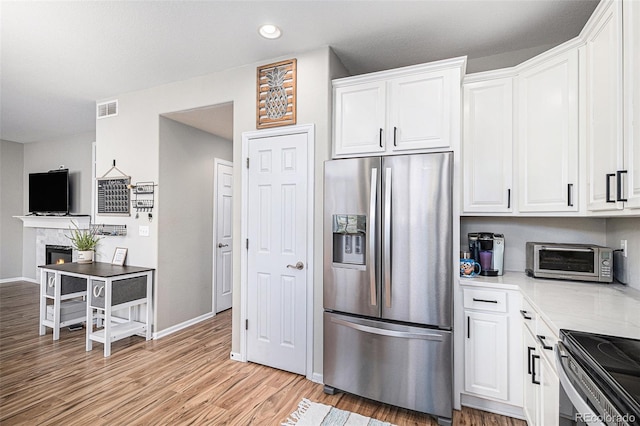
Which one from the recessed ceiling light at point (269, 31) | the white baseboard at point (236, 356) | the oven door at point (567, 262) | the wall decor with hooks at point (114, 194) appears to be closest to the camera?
the oven door at point (567, 262)

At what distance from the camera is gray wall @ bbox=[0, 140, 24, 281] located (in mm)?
5996

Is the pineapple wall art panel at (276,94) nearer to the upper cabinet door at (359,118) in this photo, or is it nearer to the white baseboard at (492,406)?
the upper cabinet door at (359,118)

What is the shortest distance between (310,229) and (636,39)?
2.19 metres

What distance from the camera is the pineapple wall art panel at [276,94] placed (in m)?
2.72

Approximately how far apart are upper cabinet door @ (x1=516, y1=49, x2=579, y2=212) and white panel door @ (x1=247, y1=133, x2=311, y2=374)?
1730 mm

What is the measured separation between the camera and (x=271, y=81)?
9.30ft

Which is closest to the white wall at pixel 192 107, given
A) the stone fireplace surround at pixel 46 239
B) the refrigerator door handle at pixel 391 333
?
the refrigerator door handle at pixel 391 333

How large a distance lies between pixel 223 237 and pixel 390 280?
3.08 m

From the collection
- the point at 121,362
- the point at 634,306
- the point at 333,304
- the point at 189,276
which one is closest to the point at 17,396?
the point at 121,362

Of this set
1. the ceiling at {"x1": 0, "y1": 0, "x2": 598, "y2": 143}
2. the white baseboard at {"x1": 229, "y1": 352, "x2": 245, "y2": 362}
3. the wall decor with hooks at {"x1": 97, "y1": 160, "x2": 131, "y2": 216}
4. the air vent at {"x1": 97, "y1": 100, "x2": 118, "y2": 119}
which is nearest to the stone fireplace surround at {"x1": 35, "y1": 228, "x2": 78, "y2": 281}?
the wall decor with hooks at {"x1": 97, "y1": 160, "x2": 131, "y2": 216}

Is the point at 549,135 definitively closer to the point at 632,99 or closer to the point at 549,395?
the point at 632,99

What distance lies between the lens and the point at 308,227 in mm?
2641

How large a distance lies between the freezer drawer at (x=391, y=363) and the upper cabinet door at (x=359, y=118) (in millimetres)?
1364

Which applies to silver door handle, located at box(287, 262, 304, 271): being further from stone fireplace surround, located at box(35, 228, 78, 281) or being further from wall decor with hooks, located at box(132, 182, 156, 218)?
stone fireplace surround, located at box(35, 228, 78, 281)
